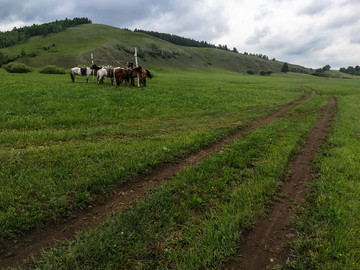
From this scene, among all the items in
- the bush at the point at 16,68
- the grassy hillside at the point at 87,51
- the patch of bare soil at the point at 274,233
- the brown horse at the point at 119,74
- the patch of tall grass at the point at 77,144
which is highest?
the grassy hillside at the point at 87,51

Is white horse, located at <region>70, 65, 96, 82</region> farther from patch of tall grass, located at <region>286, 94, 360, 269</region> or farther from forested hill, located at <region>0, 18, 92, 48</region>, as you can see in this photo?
forested hill, located at <region>0, 18, 92, 48</region>

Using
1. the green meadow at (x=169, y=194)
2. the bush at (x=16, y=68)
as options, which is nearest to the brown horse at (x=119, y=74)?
the green meadow at (x=169, y=194)

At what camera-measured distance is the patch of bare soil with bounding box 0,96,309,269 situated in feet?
11.9

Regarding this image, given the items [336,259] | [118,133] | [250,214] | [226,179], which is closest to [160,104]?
[118,133]

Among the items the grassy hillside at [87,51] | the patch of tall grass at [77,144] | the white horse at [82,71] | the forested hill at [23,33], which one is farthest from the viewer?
the forested hill at [23,33]

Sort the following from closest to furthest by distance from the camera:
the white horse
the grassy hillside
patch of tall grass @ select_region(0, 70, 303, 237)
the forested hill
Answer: patch of tall grass @ select_region(0, 70, 303, 237) → the white horse → the grassy hillside → the forested hill

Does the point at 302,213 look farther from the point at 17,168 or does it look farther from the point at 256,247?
the point at 17,168

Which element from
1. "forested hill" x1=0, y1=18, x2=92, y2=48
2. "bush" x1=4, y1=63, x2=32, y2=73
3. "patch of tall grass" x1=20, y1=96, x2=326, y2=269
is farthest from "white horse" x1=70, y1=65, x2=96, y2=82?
"forested hill" x1=0, y1=18, x2=92, y2=48

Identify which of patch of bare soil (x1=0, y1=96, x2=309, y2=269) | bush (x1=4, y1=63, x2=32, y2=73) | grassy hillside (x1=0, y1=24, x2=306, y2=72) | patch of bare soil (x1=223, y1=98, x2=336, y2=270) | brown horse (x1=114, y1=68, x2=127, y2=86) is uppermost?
grassy hillside (x1=0, y1=24, x2=306, y2=72)

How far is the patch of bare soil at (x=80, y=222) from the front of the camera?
3613mm

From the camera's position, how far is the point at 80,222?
438 centimetres

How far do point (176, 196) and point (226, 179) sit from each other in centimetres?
182

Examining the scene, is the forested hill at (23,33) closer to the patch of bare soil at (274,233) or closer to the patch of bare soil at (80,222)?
the patch of bare soil at (80,222)

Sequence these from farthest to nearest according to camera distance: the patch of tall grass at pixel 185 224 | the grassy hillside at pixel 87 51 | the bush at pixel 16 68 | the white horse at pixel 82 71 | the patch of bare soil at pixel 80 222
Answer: the grassy hillside at pixel 87 51, the bush at pixel 16 68, the white horse at pixel 82 71, the patch of bare soil at pixel 80 222, the patch of tall grass at pixel 185 224
